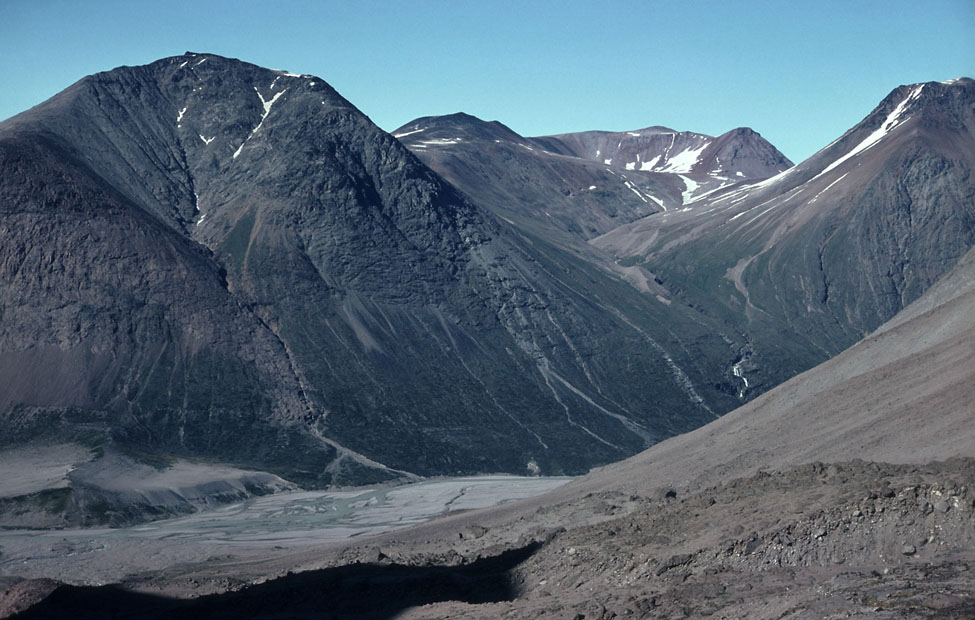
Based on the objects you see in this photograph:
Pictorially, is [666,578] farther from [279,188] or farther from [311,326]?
[279,188]

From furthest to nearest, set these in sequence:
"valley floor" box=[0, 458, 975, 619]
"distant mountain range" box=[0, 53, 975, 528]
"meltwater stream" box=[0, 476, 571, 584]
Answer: "distant mountain range" box=[0, 53, 975, 528] → "meltwater stream" box=[0, 476, 571, 584] → "valley floor" box=[0, 458, 975, 619]

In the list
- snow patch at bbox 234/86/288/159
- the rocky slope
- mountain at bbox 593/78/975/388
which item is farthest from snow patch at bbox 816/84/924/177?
the rocky slope

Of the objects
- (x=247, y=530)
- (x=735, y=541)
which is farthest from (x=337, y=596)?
(x=247, y=530)

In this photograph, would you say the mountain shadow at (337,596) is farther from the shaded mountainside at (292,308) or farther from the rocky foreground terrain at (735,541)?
the shaded mountainside at (292,308)

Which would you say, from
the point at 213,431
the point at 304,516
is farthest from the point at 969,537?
the point at 213,431

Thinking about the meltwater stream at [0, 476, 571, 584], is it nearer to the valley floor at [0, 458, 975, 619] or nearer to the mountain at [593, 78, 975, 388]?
Result: the valley floor at [0, 458, 975, 619]

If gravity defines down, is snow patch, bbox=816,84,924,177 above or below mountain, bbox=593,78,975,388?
above
